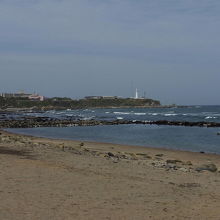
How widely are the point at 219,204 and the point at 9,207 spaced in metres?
3.74

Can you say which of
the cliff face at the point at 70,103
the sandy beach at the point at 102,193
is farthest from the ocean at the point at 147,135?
the cliff face at the point at 70,103

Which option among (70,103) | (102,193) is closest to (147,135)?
(102,193)

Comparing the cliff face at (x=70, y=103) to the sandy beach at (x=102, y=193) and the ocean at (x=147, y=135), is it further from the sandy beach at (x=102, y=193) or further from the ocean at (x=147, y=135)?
the sandy beach at (x=102, y=193)

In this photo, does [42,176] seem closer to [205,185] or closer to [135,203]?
[135,203]

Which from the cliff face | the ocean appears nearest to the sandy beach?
the ocean

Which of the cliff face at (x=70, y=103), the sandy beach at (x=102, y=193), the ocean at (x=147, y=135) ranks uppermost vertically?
the cliff face at (x=70, y=103)

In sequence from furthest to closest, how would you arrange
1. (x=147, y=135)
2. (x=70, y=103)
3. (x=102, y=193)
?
(x=70, y=103) → (x=147, y=135) → (x=102, y=193)

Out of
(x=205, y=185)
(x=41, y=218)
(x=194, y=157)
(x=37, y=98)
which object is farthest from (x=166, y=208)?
(x=37, y=98)

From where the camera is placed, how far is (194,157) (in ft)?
64.3

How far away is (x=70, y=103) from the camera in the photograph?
175 m

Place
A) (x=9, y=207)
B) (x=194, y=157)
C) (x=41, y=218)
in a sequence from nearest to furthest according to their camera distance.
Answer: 1. (x=41, y=218)
2. (x=9, y=207)
3. (x=194, y=157)

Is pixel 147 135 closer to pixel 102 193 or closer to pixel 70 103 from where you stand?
pixel 102 193

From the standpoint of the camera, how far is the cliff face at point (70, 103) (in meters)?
161

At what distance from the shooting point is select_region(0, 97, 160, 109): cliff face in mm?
160938
